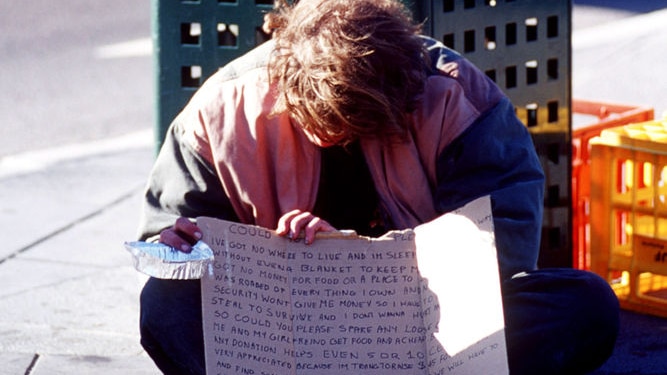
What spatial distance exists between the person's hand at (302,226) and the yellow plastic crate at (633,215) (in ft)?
3.77

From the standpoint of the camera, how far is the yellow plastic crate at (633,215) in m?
3.48

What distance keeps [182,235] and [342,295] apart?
350mm

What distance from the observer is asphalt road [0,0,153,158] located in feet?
21.6

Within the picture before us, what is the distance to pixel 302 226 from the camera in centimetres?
Answer: 267

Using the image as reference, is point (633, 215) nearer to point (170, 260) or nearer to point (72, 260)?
point (170, 260)

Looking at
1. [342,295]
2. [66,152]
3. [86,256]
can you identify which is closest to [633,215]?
[342,295]

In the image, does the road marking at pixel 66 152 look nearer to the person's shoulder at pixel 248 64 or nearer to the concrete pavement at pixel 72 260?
the concrete pavement at pixel 72 260

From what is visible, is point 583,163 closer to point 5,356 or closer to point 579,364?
point 579,364

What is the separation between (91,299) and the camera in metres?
3.89

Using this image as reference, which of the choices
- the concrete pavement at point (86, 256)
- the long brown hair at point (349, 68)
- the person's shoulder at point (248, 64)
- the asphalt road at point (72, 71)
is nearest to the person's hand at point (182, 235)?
the long brown hair at point (349, 68)

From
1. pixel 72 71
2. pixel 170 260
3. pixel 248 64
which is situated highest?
pixel 248 64

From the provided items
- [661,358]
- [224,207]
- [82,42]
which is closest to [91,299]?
[224,207]

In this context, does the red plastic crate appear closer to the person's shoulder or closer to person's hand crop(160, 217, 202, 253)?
the person's shoulder

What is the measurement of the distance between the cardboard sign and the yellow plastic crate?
0.98 metres
